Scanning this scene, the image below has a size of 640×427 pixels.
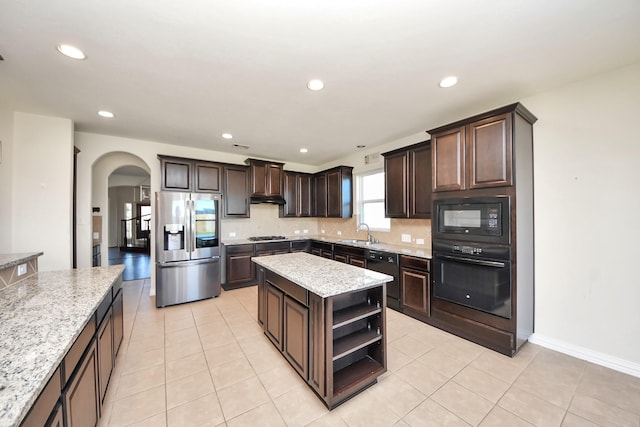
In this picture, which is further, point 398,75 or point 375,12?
point 398,75

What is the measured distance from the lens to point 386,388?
1.94 metres

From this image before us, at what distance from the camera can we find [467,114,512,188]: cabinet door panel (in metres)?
2.35

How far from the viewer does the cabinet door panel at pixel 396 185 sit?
3635mm

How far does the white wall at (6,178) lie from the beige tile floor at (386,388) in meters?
1.87

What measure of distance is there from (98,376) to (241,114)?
279 cm

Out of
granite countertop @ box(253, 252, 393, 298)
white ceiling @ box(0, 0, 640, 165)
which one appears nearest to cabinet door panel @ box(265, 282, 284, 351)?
granite countertop @ box(253, 252, 393, 298)

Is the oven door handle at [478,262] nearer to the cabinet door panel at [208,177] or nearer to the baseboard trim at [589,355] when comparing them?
the baseboard trim at [589,355]

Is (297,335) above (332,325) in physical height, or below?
below

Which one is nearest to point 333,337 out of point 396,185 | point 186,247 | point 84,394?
point 84,394

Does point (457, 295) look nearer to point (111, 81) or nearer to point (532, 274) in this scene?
point (532, 274)

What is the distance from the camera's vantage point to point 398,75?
2223mm

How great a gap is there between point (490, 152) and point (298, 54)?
2.07 metres

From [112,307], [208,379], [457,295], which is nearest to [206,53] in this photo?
[112,307]

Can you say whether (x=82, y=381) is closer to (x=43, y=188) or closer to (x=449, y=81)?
(x=43, y=188)
